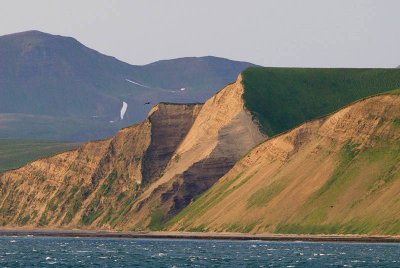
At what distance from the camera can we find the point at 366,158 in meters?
192

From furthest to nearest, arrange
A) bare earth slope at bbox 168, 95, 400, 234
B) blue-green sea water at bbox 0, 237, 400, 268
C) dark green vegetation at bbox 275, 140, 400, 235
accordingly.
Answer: bare earth slope at bbox 168, 95, 400, 234 < dark green vegetation at bbox 275, 140, 400, 235 < blue-green sea water at bbox 0, 237, 400, 268

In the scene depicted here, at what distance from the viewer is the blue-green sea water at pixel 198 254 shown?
409 feet

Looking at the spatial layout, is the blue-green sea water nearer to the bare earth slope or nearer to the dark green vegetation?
the dark green vegetation

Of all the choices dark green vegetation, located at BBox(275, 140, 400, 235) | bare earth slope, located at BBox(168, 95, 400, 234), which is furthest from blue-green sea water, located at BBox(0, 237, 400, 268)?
bare earth slope, located at BBox(168, 95, 400, 234)

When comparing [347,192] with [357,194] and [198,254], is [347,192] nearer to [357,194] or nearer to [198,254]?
[357,194]

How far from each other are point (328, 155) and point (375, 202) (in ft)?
75.1

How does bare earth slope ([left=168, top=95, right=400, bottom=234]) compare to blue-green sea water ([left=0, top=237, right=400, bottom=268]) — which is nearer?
blue-green sea water ([left=0, top=237, right=400, bottom=268])

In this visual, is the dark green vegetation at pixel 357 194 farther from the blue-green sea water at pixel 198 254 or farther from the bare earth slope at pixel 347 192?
the blue-green sea water at pixel 198 254

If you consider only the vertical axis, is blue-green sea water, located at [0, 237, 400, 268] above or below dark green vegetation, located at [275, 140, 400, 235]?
below

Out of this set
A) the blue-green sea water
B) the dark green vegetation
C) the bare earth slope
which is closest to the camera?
the blue-green sea water

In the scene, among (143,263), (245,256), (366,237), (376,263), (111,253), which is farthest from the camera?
(366,237)

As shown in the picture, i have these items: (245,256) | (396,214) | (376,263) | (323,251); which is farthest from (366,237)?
(376,263)

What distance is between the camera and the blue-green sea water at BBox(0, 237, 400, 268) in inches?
4904

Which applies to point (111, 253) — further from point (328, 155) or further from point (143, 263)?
point (328, 155)
